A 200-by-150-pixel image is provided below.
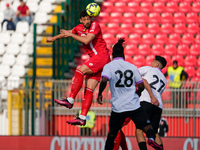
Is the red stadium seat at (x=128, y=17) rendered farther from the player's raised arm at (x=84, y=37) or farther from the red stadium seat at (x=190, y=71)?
the player's raised arm at (x=84, y=37)

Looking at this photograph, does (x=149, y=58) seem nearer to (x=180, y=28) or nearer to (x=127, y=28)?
(x=127, y=28)

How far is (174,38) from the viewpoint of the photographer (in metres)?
17.2

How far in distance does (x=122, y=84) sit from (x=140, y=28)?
10038 millimetres

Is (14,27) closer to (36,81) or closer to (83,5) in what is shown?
(83,5)

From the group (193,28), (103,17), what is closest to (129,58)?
(103,17)

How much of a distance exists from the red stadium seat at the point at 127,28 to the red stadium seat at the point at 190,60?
7.39ft

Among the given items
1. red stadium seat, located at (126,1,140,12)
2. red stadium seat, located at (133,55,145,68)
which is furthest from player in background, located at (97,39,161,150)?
red stadium seat, located at (126,1,140,12)

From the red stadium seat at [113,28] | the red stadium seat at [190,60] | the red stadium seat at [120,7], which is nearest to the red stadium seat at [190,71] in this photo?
the red stadium seat at [190,60]

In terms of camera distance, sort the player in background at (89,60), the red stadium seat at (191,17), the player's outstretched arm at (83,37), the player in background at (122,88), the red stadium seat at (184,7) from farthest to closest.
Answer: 1. the red stadium seat at (184,7)
2. the red stadium seat at (191,17)
3. the player in background at (89,60)
4. the player's outstretched arm at (83,37)
5. the player in background at (122,88)

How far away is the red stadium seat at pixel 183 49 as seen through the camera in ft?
55.2

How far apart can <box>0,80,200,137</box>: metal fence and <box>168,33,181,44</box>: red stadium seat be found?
409 cm

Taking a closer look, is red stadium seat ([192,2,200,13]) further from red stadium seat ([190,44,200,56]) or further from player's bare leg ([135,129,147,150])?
player's bare leg ([135,129,147,150])

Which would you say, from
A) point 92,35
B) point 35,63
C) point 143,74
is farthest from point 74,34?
point 35,63

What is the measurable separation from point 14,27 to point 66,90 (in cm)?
484
